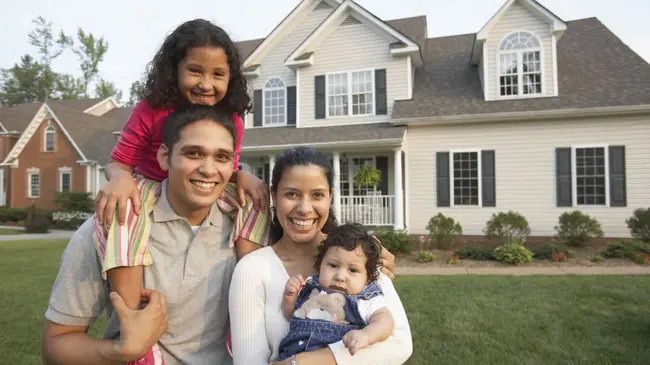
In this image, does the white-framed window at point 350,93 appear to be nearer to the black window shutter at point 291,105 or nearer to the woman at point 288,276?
the black window shutter at point 291,105

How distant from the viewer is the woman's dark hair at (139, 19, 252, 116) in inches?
83.1

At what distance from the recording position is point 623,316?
17.7 ft

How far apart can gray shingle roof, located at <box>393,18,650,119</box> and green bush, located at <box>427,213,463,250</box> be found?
3286mm

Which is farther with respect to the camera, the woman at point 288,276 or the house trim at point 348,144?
the house trim at point 348,144

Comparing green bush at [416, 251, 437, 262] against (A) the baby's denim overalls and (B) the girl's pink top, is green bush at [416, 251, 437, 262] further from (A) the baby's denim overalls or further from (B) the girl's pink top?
(B) the girl's pink top

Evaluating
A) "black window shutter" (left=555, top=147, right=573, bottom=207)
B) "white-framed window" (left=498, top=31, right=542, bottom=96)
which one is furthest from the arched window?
"black window shutter" (left=555, top=147, right=573, bottom=207)

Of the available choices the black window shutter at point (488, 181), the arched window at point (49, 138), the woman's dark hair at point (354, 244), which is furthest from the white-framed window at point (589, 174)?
the arched window at point (49, 138)

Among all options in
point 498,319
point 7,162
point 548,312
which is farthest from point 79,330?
point 7,162

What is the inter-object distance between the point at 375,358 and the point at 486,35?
1292cm

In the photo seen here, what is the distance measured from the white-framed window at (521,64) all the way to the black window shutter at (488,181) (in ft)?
6.97

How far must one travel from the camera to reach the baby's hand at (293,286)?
186 cm

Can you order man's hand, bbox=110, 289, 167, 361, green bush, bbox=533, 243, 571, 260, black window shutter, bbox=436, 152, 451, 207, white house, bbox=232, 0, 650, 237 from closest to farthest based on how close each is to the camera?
man's hand, bbox=110, 289, 167, 361
green bush, bbox=533, 243, 571, 260
white house, bbox=232, 0, 650, 237
black window shutter, bbox=436, 152, 451, 207

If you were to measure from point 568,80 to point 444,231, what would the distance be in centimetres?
629

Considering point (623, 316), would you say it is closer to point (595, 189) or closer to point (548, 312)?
point (548, 312)
